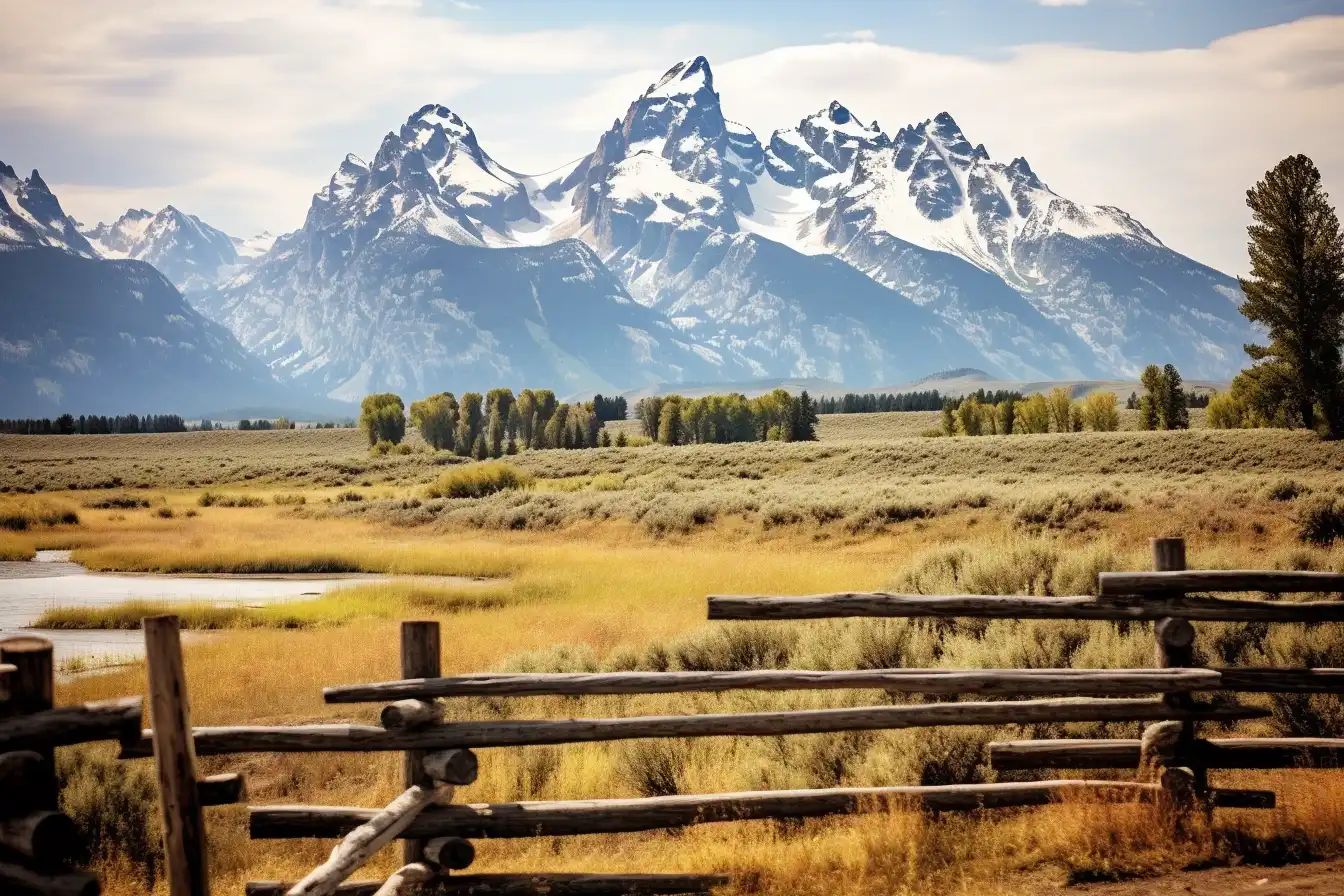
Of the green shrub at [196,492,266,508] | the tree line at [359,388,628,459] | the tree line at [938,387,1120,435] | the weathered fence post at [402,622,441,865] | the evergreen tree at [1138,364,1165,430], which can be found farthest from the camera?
the tree line at [359,388,628,459]

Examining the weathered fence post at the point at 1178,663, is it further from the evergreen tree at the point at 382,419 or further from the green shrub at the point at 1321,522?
the evergreen tree at the point at 382,419

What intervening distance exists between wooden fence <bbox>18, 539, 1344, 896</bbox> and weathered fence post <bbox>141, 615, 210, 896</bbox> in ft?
1.38

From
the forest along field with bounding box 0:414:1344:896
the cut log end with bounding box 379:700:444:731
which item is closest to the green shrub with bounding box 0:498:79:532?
the forest along field with bounding box 0:414:1344:896

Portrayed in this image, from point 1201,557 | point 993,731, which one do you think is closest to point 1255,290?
point 1201,557

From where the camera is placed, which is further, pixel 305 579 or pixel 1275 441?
pixel 1275 441

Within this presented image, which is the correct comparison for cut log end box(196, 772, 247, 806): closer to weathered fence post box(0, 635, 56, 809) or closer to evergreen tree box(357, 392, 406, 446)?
weathered fence post box(0, 635, 56, 809)

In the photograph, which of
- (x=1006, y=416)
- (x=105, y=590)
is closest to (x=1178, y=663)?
(x=105, y=590)

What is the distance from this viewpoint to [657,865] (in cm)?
686

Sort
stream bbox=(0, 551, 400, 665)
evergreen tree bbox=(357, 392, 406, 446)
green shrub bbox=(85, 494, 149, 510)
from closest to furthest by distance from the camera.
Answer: stream bbox=(0, 551, 400, 665) → green shrub bbox=(85, 494, 149, 510) → evergreen tree bbox=(357, 392, 406, 446)

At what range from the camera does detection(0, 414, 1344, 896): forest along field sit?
6875 mm

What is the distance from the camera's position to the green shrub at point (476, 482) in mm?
52812

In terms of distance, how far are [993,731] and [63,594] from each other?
81.2 ft

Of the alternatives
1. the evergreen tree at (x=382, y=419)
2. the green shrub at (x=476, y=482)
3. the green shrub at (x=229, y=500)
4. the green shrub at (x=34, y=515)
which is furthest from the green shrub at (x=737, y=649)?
the evergreen tree at (x=382, y=419)

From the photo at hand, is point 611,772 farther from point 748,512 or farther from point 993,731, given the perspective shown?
point 748,512
